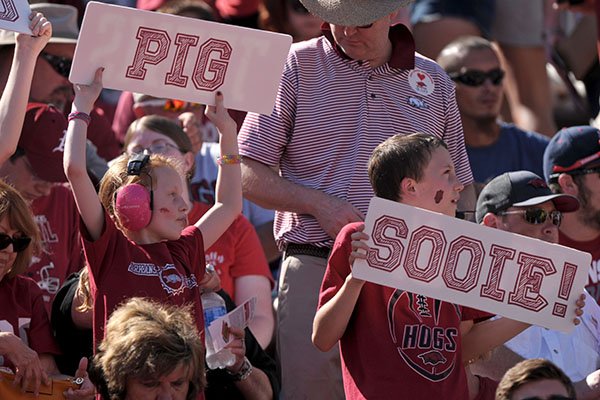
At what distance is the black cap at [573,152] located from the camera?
6.39m

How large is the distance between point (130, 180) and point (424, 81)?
5.01 feet

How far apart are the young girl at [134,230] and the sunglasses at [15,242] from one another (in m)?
0.33

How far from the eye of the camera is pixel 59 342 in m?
4.94

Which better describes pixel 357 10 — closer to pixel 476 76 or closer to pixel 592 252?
pixel 592 252

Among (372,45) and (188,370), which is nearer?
(188,370)

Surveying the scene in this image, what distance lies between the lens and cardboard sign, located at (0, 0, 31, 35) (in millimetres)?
4770

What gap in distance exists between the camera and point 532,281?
462 cm

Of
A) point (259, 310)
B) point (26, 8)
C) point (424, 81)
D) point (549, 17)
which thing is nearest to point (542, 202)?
point (424, 81)

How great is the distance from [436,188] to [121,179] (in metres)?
1.11

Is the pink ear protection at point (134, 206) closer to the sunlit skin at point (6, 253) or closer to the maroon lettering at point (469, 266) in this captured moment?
the sunlit skin at point (6, 253)

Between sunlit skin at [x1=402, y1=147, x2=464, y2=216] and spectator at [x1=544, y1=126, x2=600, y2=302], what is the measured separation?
1612 millimetres

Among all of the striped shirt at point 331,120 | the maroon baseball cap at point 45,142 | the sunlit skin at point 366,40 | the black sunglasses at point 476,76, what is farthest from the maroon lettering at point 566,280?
the black sunglasses at point 476,76

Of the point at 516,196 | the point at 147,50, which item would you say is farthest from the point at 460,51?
the point at 147,50

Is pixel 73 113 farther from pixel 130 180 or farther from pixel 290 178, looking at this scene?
pixel 290 178
